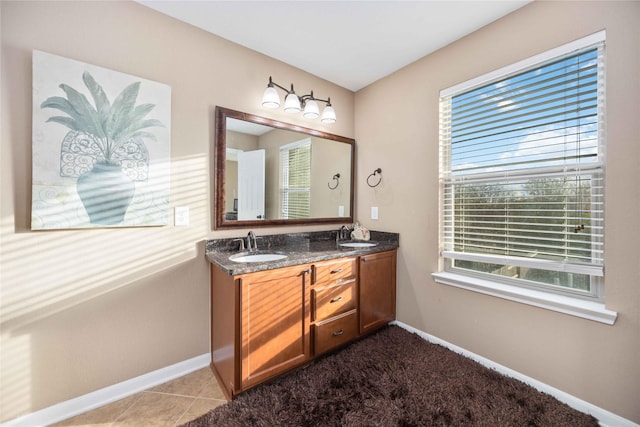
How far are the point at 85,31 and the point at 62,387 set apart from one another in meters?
2.04

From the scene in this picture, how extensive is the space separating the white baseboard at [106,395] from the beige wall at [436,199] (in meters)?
1.85

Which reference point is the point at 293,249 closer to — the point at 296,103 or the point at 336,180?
the point at 336,180

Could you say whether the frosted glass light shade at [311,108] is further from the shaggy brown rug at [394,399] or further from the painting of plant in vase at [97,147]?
the shaggy brown rug at [394,399]

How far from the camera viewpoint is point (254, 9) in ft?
5.79

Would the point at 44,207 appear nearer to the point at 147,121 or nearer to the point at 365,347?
the point at 147,121

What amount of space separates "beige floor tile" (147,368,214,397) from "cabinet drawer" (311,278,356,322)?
85 centimetres

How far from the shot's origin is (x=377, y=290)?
2.36 meters

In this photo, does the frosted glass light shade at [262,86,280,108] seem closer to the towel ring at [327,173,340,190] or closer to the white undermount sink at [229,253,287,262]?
the towel ring at [327,173,340,190]

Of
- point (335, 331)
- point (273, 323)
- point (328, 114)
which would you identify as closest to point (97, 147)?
point (273, 323)

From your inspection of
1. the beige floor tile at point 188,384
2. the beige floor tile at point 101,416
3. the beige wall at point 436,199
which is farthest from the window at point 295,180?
the beige floor tile at point 101,416

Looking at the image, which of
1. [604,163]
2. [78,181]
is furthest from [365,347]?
[78,181]

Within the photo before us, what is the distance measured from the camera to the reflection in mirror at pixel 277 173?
6.73 feet

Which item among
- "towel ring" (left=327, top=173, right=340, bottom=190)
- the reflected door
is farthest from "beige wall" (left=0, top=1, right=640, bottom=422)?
"towel ring" (left=327, top=173, right=340, bottom=190)

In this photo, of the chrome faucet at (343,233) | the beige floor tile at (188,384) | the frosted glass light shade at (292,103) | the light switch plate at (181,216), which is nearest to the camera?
the beige floor tile at (188,384)
